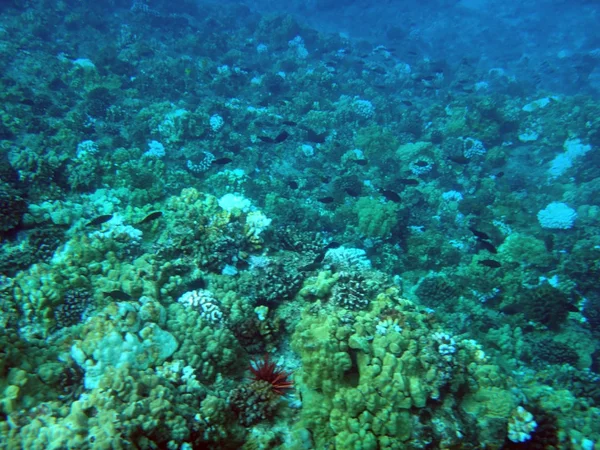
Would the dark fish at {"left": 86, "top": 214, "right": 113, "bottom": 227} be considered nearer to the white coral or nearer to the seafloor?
the seafloor

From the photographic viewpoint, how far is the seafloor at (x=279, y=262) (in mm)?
4113

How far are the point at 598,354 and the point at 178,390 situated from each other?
398 inches

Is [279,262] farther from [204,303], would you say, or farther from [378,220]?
[378,220]

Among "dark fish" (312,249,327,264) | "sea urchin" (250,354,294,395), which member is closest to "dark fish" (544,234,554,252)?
"dark fish" (312,249,327,264)

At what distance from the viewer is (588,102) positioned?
A: 59.9 feet

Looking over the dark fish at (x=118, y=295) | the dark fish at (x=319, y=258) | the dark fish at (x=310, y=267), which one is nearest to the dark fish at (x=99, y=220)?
the dark fish at (x=118, y=295)

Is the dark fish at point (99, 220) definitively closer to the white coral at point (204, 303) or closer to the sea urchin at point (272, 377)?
the white coral at point (204, 303)

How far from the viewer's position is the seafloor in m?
4.11

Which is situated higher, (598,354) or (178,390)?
(598,354)

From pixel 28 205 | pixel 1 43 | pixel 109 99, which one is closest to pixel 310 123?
pixel 109 99

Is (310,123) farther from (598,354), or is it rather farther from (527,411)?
(527,411)

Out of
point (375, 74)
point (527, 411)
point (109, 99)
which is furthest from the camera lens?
point (375, 74)

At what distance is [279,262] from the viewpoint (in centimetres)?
677

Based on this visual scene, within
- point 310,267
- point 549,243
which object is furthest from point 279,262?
point 549,243
